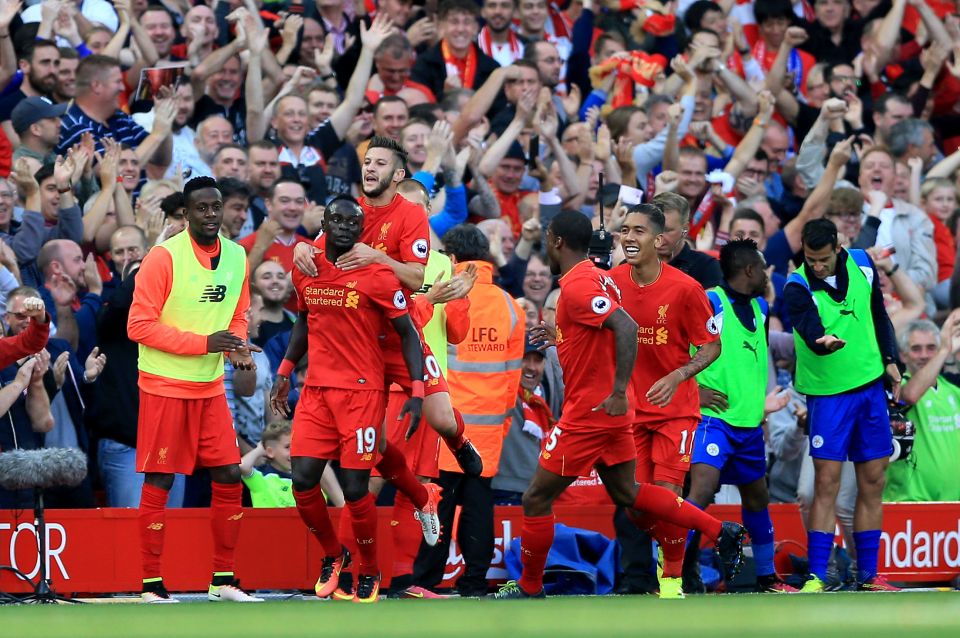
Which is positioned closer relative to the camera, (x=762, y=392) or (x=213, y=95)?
(x=762, y=392)

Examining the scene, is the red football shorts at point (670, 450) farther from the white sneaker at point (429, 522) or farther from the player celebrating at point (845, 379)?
the white sneaker at point (429, 522)

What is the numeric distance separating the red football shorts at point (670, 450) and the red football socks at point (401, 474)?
153 centimetres

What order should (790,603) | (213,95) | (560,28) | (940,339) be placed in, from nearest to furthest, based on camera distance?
(790,603)
(940,339)
(213,95)
(560,28)

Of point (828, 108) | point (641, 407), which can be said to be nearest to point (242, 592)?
point (641, 407)

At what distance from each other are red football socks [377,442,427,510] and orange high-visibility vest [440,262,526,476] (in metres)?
0.98

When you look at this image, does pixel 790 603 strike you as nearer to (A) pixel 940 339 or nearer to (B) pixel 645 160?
(A) pixel 940 339

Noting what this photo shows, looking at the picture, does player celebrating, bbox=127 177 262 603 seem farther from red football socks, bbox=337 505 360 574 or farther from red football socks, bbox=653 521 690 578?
red football socks, bbox=653 521 690 578

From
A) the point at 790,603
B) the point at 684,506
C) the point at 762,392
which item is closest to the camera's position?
the point at 790,603

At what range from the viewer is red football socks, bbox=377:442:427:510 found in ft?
36.4

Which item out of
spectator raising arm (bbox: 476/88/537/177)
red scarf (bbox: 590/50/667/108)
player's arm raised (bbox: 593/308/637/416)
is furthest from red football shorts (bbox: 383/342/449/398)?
red scarf (bbox: 590/50/667/108)

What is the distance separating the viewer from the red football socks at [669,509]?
10852 millimetres

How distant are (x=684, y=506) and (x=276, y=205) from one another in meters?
4.66

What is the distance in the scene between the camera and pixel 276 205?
1385 centimetres

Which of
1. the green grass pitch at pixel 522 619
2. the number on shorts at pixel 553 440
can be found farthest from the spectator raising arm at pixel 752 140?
the green grass pitch at pixel 522 619
